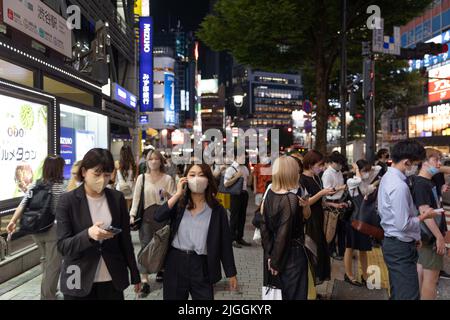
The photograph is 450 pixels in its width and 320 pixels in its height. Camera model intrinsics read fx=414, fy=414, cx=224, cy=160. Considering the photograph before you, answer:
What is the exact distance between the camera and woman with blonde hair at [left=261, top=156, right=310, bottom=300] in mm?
3674

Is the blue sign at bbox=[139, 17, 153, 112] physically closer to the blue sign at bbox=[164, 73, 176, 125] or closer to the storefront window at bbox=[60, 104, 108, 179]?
the storefront window at bbox=[60, 104, 108, 179]

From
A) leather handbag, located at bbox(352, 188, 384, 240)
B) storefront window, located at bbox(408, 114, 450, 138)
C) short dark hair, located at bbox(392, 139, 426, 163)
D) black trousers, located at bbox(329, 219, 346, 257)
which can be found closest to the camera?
short dark hair, located at bbox(392, 139, 426, 163)

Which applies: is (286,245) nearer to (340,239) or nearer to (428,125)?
(340,239)

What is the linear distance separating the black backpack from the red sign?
43.1 metres

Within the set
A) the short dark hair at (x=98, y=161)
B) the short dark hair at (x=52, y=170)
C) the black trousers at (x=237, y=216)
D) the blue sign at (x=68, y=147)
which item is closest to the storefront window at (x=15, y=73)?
the blue sign at (x=68, y=147)

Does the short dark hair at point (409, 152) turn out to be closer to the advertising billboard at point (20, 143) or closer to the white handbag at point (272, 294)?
the white handbag at point (272, 294)

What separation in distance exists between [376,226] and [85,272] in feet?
11.0

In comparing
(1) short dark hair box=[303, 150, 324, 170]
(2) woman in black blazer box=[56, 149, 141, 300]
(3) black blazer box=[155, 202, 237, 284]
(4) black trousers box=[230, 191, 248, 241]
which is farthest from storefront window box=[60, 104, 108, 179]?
(2) woman in black blazer box=[56, 149, 141, 300]

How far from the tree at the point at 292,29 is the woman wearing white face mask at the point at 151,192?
10292mm

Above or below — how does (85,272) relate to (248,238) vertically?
above

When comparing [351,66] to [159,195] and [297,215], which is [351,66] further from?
[297,215]
